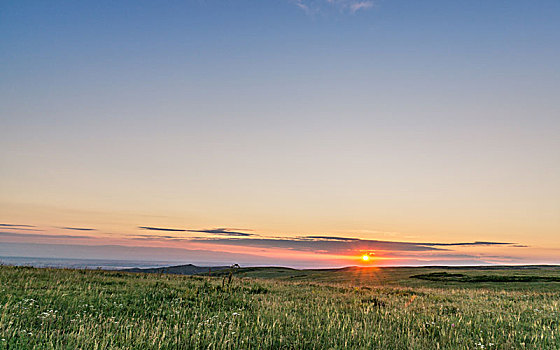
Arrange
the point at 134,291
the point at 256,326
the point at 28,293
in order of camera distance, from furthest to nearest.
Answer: the point at 134,291, the point at 28,293, the point at 256,326

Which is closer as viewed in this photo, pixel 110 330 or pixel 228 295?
pixel 110 330

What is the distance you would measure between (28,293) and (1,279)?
17.6 ft

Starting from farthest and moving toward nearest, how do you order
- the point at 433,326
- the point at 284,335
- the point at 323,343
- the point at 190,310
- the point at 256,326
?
the point at 190,310
the point at 433,326
the point at 256,326
the point at 284,335
the point at 323,343

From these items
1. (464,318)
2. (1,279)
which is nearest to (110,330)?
(464,318)

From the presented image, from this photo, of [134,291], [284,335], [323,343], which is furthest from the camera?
[134,291]

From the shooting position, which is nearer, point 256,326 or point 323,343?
point 323,343

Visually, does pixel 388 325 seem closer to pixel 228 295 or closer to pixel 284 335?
pixel 284 335

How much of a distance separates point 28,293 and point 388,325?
11281 millimetres

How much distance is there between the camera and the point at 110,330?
777 centimetres

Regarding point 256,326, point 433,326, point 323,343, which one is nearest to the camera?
point 323,343

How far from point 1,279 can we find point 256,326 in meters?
13.5

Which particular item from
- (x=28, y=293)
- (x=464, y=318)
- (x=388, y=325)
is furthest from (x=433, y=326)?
(x=28, y=293)

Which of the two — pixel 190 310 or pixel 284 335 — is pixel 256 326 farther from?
pixel 190 310

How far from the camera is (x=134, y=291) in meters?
14.6
